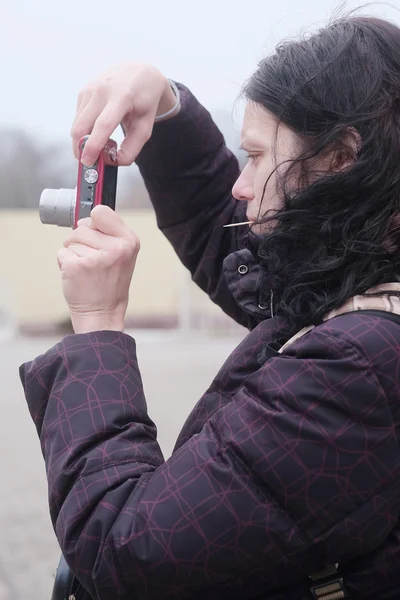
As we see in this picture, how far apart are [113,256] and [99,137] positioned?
211 millimetres

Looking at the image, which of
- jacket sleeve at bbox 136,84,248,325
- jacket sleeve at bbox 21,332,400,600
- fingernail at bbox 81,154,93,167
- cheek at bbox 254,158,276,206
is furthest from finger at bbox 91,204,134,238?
jacket sleeve at bbox 136,84,248,325

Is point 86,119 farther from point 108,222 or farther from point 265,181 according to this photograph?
point 265,181

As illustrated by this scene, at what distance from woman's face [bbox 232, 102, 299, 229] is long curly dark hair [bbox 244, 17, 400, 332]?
15 mm

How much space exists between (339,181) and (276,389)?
31 centimetres

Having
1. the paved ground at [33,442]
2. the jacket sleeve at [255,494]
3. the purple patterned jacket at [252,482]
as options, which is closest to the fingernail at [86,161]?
the purple patterned jacket at [252,482]

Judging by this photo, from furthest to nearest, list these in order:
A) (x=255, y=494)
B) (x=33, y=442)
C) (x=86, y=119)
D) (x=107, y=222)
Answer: (x=33, y=442) < (x=86, y=119) < (x=107, y=222) < (x=255, y=494)

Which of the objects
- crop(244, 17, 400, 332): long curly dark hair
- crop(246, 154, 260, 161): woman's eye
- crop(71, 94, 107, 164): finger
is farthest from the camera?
crop(71, 94, 107, 164): finger

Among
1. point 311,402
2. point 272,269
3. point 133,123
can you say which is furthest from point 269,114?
point 311,402

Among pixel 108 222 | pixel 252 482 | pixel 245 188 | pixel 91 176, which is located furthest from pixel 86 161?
pixel 252 482

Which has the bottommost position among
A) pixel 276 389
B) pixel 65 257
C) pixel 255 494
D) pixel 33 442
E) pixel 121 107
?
pixel 33 442

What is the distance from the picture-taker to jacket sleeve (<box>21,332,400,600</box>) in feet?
3.27

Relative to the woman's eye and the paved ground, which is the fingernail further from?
the paved ground

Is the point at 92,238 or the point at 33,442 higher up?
the point at 92,238

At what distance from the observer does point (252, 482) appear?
1.01m
